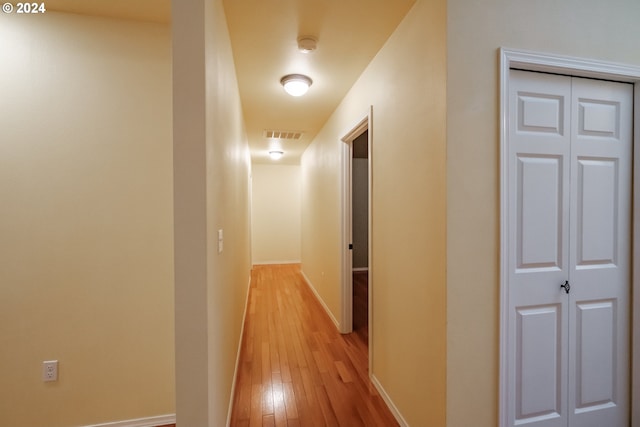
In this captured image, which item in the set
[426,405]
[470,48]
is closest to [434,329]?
[426,405]

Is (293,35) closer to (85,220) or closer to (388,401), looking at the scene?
(85,220)

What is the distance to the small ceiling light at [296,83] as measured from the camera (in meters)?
2.46

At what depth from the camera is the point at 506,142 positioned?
1.44 m

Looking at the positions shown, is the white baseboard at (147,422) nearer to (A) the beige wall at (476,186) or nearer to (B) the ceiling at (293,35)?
(A) the beige wall at (476,186)

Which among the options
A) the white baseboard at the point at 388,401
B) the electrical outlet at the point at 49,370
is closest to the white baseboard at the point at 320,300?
the white baseboard at the point at 388,401

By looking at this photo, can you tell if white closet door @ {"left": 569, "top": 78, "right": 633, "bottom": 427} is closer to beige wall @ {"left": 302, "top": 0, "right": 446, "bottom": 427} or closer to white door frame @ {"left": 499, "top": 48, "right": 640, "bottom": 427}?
white door frame @ {"left": 499, "top": 48, "right": 640, "bottom": 427}

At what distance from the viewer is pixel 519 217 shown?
4.92 feet

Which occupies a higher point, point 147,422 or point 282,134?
point 282,134

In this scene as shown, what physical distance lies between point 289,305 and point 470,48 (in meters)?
3.63

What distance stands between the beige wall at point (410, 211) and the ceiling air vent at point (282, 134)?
189cm

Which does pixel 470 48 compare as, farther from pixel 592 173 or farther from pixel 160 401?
pixel 160 401

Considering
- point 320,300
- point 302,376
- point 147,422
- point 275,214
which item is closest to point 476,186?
point 302,376

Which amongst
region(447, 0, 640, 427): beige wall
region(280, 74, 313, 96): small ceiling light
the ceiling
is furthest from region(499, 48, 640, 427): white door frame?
region(280, 74, 313, 96): small ceiling light

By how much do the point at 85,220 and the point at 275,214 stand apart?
17.6ft
